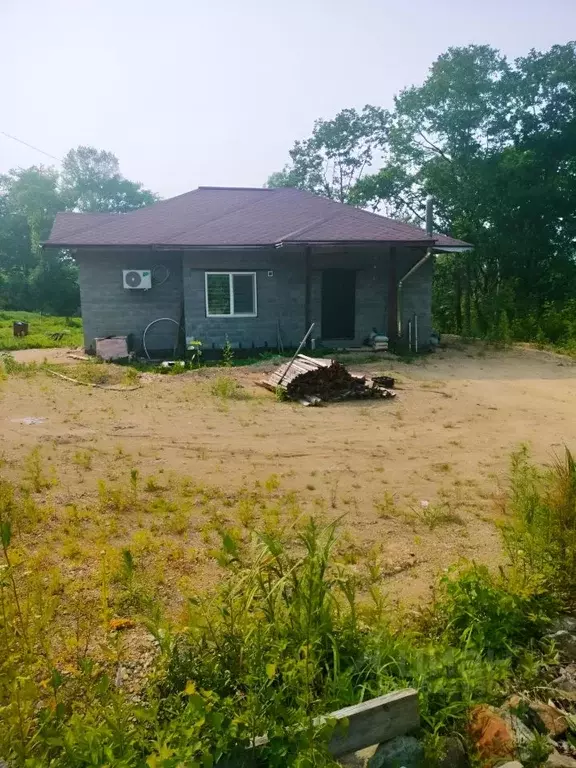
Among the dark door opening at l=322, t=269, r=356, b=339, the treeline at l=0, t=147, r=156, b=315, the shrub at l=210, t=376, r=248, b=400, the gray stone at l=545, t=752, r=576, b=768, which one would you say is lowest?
the gray stone at l=545, t=752, r=576, b=768

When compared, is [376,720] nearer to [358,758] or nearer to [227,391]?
[358,758]

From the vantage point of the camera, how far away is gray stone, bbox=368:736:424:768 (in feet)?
7.57

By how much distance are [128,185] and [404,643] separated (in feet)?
170

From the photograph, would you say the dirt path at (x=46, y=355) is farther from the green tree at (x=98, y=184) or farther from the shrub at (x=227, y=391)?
the green tree at (x=98, y=184)

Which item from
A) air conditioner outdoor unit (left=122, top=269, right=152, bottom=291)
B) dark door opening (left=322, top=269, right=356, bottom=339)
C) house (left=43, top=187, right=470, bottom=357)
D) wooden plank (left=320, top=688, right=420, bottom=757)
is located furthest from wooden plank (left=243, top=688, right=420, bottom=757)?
dark door opening (left=322, top=269, right=356, bottom=339)

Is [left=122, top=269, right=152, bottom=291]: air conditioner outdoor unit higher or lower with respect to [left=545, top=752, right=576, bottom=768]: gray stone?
higher

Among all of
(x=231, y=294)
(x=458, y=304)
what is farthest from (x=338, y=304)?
(x=458, y=304)

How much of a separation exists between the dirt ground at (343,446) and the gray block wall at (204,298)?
11.1 ft

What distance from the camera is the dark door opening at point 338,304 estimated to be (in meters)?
15.1

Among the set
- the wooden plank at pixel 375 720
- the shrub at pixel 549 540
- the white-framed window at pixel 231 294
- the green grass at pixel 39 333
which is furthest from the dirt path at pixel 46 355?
the wooden plank at pixel 375 720

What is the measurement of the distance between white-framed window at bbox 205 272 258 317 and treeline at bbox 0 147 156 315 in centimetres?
1045

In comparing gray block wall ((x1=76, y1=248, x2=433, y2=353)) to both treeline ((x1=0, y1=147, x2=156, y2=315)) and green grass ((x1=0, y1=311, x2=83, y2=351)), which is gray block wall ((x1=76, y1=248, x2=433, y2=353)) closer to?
green grass ((x1=0, y1=311, x2=83, y2=351))

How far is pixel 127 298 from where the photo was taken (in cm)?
1408

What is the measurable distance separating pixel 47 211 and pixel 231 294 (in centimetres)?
2884
